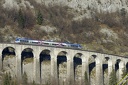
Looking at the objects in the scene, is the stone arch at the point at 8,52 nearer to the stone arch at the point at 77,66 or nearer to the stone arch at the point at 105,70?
the stone arch at the point at 77,66

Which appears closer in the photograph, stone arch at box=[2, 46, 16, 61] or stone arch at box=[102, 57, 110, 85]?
stone arch at box=[2, 46, 16, 61]

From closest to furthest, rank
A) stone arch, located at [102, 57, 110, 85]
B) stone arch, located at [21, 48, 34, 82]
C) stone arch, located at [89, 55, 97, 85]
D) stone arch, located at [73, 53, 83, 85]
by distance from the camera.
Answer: stone arch, located at [21, 48, 34, 82]
stone arch, located at [73, 53, 83, 85]
stone arch, located at [89, 55, 97, 85]
stone arch, located at [102, 57, 110, 85]

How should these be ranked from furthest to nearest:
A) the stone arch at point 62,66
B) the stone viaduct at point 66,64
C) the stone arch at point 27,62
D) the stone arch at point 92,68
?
the stone arch at point 92,68
the stone arch at point 62,66
the stone arch at point 27,62
the stone viaduct at point 66,64

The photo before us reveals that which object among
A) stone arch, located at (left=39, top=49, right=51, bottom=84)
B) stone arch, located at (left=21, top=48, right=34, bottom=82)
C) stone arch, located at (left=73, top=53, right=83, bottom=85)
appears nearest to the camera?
stone arch, located at (left=21, top=48, right=34, bottom=82)

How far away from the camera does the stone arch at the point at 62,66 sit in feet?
550

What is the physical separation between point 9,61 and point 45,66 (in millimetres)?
12469

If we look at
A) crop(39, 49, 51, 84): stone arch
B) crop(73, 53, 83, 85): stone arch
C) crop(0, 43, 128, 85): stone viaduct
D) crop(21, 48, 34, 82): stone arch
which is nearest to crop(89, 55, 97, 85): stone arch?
crop(0, 43, 128, 85): stone viaduct

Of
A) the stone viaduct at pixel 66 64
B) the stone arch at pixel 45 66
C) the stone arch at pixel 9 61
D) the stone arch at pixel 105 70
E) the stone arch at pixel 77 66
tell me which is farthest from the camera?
the stone arch at pixel 105 70

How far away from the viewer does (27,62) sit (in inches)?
6594

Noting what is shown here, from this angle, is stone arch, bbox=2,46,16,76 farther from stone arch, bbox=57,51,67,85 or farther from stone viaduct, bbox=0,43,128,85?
stone arch, bbox=57,51,67,85

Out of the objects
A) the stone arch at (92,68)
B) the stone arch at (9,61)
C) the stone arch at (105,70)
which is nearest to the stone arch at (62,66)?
the stone arch at (92,68)

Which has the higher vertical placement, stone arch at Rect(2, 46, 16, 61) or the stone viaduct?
stone arch at Rect(2, 46, 16, 61)

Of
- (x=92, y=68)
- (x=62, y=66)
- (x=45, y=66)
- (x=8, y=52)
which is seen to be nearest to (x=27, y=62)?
(x=45, y=66)

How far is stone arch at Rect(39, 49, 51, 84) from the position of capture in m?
166
